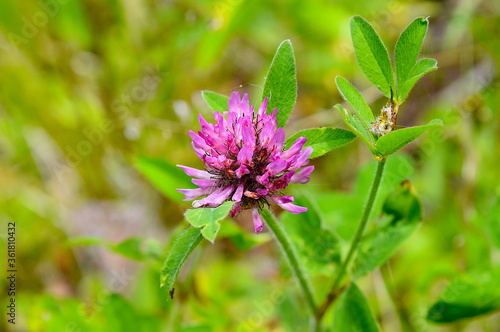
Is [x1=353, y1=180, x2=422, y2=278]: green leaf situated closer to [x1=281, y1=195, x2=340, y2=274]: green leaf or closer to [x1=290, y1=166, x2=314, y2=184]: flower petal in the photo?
[x1=281, y1=195, x2=340, y2=274]: green leaf

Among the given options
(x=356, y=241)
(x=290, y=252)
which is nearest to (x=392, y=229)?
(x=356, y=241)

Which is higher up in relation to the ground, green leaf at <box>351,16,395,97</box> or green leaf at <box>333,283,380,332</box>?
green leaf at <box>351,16,395,97</box>

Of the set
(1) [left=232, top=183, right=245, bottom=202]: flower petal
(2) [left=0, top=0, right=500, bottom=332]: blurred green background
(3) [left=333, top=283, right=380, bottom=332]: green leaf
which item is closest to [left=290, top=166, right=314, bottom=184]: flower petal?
(1) [left=232, top=183, right=245, bottom=202]: flower petal

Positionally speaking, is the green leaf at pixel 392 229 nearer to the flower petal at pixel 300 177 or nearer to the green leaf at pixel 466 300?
the green leaf at pixel 466 300

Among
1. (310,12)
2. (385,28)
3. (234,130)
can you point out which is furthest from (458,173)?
(234,130)

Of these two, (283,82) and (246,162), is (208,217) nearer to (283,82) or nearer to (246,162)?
(246,162)

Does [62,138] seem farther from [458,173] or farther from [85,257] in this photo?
[458,173]
